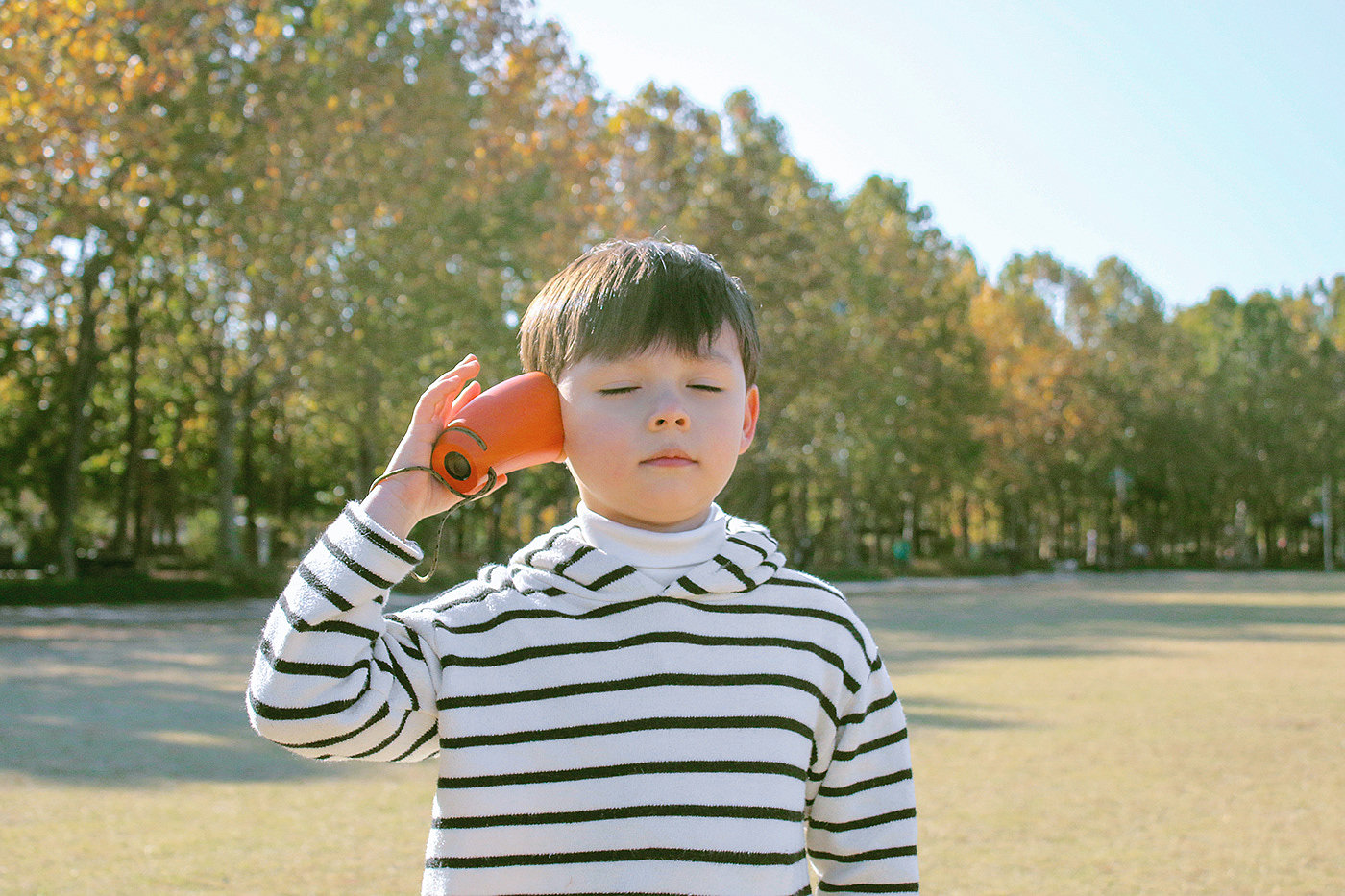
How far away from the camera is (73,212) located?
19484 millimetres

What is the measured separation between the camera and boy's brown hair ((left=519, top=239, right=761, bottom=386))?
1.79 metres

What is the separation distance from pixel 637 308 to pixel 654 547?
0.34 metres

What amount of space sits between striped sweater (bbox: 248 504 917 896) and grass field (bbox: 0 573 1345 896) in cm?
323

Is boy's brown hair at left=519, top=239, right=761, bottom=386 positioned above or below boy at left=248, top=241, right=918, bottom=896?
above

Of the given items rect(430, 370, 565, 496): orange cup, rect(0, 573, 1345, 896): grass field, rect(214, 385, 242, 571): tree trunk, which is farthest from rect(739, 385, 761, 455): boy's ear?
rect(214, 385, 242, 571): tree trunk

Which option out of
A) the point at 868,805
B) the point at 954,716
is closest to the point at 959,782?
the point at 954,716

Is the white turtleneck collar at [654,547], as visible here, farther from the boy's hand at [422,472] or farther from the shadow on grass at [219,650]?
the shadow on grass at [219,650]

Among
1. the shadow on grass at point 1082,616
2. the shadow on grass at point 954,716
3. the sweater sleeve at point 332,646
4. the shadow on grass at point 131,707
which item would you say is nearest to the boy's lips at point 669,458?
the sweater sleeve at point 332,646

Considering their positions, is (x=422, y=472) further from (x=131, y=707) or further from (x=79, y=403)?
(x=79, y=403)

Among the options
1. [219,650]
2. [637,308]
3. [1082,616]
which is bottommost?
[1082,616]

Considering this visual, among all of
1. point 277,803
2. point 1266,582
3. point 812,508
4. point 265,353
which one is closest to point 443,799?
point 277,803

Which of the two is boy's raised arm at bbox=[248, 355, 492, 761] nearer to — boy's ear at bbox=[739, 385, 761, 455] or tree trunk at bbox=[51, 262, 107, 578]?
boy's ear at bbox=[739, 385, 761, 455]

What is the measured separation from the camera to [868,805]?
181 cm

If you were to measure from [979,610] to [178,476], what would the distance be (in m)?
25.1
